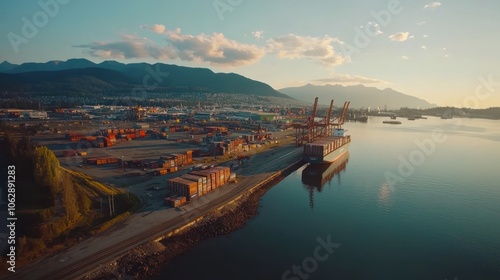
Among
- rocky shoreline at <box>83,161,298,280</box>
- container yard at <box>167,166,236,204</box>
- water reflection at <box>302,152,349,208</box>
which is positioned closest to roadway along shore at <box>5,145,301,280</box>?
rocky shoreline at <box>83,161,298,280</box>

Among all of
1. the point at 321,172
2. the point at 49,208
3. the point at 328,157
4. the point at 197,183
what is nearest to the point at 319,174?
the point at 321,172

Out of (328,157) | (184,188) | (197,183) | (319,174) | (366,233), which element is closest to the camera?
(366,233)

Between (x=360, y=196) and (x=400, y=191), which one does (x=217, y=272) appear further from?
(x=400, y=191)

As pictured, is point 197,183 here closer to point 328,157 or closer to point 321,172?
point 321,172

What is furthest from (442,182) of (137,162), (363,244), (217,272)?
(137,162)

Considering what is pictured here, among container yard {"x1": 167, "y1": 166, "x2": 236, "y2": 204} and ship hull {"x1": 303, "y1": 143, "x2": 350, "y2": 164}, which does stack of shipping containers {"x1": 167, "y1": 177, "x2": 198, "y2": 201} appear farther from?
ship hull {"x1": 303, "y1": 143, "x2": 350, "y2": 164}

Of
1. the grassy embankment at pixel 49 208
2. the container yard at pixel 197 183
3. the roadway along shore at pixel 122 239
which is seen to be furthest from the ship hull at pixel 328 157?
the grassy embankment at pixel 49 208
